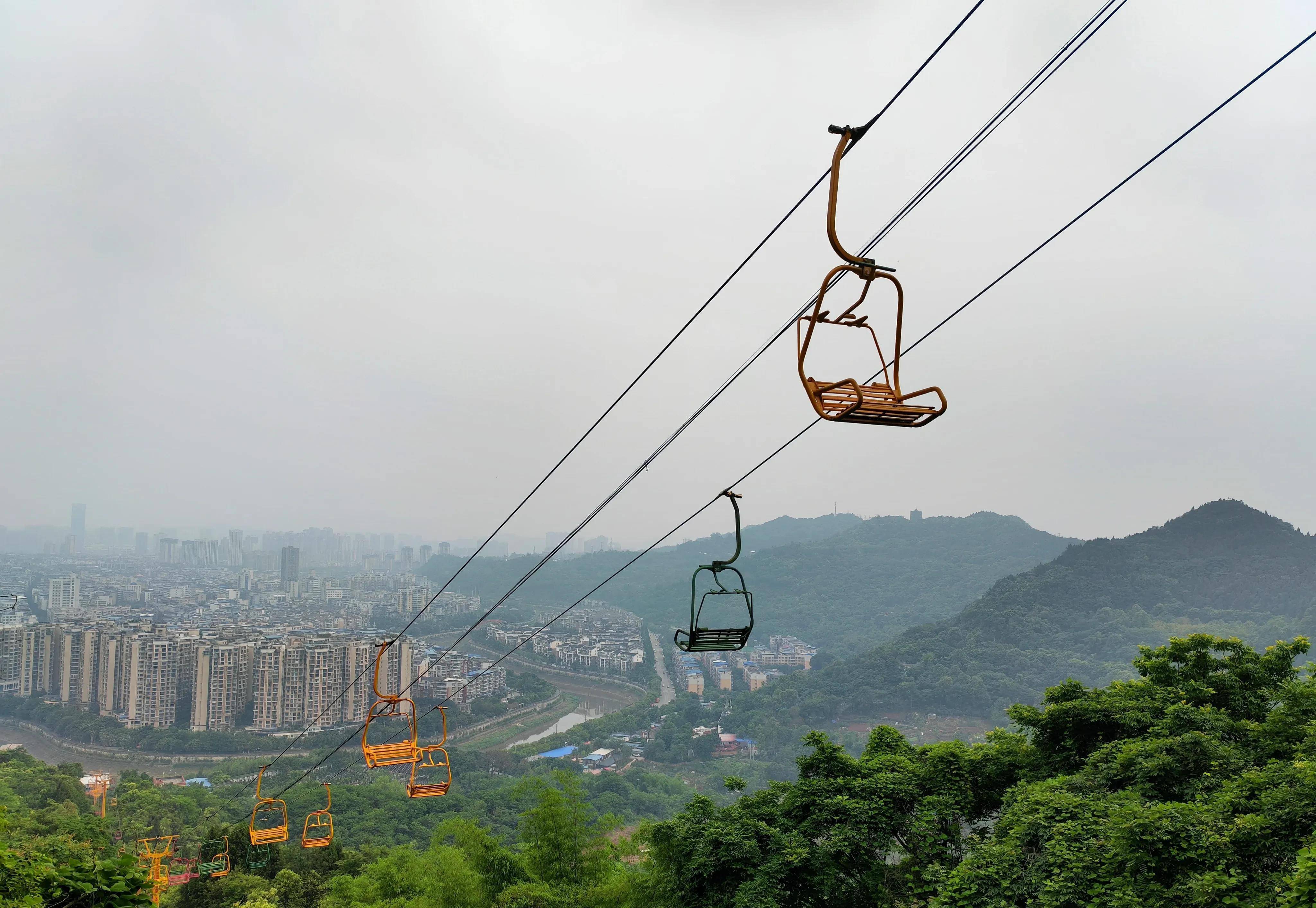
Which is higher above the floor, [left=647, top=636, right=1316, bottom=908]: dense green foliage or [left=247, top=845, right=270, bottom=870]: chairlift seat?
[left=647, top=636, right=1316, bottom=908]: dense green foliage

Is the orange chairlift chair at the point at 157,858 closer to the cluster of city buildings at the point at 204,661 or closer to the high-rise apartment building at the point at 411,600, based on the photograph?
the cluster of city buildings at the point at 204,661

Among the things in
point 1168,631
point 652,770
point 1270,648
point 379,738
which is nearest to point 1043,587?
point 1168,631

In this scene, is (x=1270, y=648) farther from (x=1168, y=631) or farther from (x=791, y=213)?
(x=1168, y=631)

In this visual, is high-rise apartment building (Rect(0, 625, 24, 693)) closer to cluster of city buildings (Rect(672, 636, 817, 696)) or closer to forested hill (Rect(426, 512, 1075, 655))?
cluster of city buildings (Rect(672, 636, 817, 696))

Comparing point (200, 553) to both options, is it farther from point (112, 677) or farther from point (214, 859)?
point (214, 859)

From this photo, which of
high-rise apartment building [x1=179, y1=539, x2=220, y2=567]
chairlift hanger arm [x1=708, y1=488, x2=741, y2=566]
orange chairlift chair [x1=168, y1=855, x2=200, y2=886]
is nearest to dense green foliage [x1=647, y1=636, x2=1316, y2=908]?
chairlift hanger arm [x1=708, y1=488, x2=741, y2=566]

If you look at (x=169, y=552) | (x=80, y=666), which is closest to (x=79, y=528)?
(x=169, y=552)
